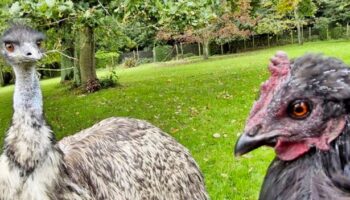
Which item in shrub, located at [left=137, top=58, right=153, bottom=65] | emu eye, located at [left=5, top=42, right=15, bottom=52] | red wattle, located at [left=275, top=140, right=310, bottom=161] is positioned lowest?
shrub, located at [left=137, top=58, right=153, bottom=65]

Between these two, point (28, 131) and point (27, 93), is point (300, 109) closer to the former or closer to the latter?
point (28, 131)

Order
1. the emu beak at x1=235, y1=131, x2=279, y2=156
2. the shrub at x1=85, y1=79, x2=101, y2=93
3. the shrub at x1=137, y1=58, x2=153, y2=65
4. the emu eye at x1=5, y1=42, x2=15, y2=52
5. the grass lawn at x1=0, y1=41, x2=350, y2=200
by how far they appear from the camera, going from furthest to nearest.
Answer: the shrub at x1=137, y1=58, x2=153, y2=65 < the shrub at x1=85, y1=79, x2=101, y2=93 < the grass lawn at x1=0, y1=41, x2=350, y2=200 < the emu eye at x1=5, y1=42, x2=15, y2=52 < the emu beak at x1=235, y1=131, x2=279, y2=156

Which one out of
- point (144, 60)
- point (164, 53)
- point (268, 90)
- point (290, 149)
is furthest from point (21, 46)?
point (144, 60)

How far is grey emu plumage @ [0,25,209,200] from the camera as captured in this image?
13.2 feet

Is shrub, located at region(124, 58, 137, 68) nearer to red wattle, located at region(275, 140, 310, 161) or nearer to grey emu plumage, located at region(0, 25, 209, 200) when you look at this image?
grey emu plumage, located at region(0, 25, 209, 200)

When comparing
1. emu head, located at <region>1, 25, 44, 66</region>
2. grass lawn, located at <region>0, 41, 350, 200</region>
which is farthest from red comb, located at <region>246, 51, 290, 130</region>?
grass lawn, located at <region>0, 41, 350, 200</region>

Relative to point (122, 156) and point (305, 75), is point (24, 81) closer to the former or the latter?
point (122, 156)

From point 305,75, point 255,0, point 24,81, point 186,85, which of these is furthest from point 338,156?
point 255,0

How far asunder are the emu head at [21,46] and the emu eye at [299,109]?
245cm

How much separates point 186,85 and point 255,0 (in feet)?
46.8

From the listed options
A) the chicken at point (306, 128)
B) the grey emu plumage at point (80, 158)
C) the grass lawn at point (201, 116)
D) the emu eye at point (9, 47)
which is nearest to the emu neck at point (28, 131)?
the grey emu plumage at point (80, 158)

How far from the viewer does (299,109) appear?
240 centimetres

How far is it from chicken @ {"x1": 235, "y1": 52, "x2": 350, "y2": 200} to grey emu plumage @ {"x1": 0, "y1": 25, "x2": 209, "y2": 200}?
198 cm

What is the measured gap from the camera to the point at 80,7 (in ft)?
26.8
